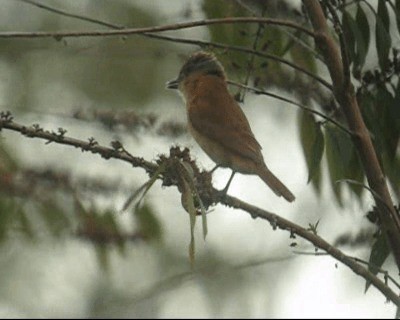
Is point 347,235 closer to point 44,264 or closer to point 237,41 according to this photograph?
point 237,41

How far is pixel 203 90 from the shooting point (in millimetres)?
4938

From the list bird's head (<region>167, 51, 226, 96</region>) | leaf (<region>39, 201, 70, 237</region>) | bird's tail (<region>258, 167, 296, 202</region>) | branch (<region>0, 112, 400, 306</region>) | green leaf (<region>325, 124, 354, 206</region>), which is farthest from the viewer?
bird's head (<region>167, 51, 226, 96</region>)

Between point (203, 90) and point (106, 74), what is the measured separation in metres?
2.61

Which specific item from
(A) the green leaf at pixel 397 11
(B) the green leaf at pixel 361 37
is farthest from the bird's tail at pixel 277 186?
(A) the green leaf at pixel 397 11

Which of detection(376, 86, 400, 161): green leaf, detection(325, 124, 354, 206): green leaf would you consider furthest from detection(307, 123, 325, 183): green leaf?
detection(376, 86, 400, 161): green leaf

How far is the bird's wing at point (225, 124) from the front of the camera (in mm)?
4387

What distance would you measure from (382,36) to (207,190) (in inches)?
42.3

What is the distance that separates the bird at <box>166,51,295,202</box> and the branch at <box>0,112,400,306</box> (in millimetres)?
991

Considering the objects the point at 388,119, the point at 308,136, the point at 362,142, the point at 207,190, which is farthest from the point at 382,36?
the point at 207,190

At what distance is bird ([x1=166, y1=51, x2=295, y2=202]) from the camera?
4316mm

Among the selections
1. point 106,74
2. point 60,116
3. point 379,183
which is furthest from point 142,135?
point 106,74

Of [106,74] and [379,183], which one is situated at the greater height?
[106,74]

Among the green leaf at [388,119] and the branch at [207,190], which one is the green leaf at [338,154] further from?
the branch at [207,190]

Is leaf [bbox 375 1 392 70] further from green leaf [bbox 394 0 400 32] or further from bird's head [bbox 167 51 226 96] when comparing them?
bird's head [bbox 167 51 226 96]
